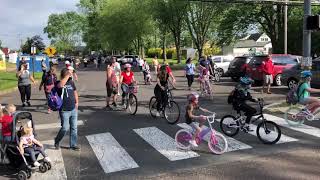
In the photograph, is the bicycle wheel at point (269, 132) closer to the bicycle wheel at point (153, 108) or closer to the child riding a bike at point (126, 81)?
the bicycle wheel at point (153, 108)

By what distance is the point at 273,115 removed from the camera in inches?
552

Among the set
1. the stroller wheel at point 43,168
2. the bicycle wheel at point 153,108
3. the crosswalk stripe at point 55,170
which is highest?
the bicycle wheel at point 153,108

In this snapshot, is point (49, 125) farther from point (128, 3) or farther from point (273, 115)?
point (128, 3)

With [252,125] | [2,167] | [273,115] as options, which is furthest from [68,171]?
[273,115]

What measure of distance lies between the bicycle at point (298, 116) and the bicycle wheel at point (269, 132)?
237cm

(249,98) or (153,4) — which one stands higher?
(153,4)

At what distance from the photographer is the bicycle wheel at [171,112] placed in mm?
13141

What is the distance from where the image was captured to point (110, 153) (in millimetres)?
9797

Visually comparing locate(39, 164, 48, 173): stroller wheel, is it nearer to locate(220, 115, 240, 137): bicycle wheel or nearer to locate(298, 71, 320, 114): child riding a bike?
locate(220, 115, 240, 137): bicycle wheel

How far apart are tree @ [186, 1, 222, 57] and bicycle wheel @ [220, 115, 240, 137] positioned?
4566 centimetres

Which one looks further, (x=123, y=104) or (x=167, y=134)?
(x=123, y=104)

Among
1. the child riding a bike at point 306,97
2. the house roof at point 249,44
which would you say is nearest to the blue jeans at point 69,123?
the child riding a bike at point 306,97

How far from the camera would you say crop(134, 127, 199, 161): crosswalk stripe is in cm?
934

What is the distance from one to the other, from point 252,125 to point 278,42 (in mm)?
38097
